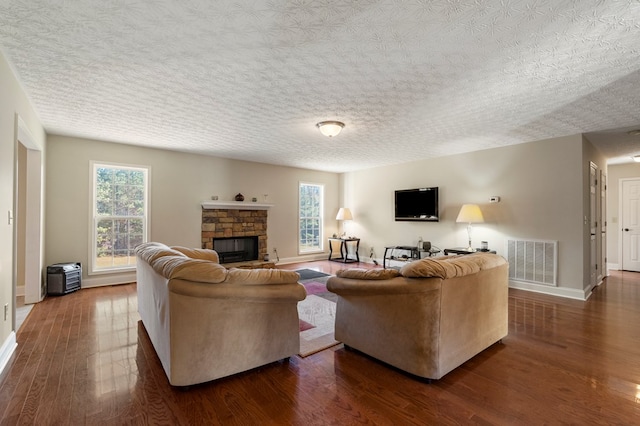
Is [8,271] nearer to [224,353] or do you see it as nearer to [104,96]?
[104,96]

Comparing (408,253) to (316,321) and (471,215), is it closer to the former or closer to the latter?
(471,215)

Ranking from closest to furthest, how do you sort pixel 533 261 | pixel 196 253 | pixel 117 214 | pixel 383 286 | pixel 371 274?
1. pixel 383 286
2. pixel 371 274
3. pixel 196 253
4. pixel 533 261
5. pixel 117 214

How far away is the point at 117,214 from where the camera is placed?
5.30m

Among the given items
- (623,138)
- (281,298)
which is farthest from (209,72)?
(623,138)

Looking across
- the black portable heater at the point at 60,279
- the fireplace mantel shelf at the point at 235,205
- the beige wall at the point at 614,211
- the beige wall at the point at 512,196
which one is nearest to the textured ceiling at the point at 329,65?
the beige wall at the point at 512,196

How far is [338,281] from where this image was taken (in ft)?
8.53

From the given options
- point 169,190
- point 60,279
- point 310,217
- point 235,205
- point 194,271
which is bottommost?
point 60,279

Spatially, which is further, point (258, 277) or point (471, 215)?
point (471, 215)

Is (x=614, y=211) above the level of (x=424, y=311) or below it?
above

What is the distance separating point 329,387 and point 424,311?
0.87 m

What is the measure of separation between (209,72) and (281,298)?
2.08 metres

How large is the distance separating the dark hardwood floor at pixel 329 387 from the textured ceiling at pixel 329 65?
249cm

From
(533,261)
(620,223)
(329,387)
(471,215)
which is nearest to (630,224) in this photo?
(620,223)

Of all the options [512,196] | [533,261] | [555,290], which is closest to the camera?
[555,290]
